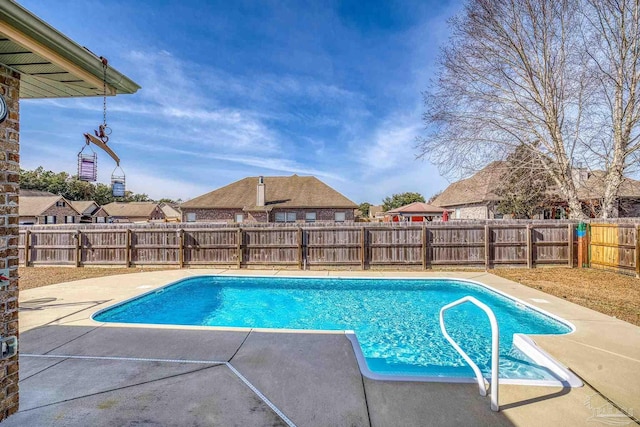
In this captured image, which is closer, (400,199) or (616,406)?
(616,406)

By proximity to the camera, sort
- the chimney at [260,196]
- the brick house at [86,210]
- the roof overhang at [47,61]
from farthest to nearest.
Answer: the brick house at [86,210]
the chimney at [260,196]
the roof overhang at [47,61]

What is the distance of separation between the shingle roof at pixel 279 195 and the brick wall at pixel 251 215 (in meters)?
0.40

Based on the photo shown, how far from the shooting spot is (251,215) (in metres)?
22.9

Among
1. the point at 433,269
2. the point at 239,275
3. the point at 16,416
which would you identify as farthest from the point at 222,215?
the point at 16,416

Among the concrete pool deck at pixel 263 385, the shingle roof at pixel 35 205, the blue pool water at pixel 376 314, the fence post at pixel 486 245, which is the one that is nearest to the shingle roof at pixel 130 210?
the shingle roof at pixel 35 205

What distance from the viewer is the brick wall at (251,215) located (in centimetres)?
2280

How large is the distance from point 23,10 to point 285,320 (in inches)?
247

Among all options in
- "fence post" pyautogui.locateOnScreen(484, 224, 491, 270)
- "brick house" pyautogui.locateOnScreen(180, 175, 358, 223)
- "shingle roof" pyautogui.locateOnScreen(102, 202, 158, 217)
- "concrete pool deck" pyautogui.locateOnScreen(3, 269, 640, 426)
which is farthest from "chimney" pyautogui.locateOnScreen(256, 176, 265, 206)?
"shingle roof" pyautogui.locateOnScreen(102, 202, 158, 217)

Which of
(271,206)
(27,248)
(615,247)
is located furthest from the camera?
(271,206)

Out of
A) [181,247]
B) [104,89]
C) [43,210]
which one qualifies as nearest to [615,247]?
[104,89]

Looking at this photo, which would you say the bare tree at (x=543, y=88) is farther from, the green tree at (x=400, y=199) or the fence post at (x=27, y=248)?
the green tree at (x=400, y=199)

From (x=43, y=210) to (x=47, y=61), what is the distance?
43442mm

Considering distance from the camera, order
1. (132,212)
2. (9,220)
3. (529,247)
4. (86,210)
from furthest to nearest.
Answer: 1. (132,212)
2. (86,210)
3. (529,247)
4. (9,220)

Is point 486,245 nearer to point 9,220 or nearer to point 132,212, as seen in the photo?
point 9,220
